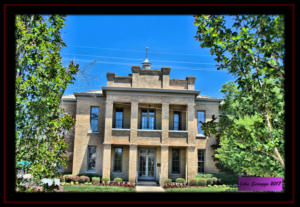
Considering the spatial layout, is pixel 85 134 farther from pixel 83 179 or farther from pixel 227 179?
pixel 227 179

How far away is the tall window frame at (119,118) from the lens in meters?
22.0

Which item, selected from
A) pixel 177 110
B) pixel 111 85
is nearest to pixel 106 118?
pixel 111 85

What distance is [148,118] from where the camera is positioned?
72.0 ft

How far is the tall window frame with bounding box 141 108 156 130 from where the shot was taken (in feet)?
71.7

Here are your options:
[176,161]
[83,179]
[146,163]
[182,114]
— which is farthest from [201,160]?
[83,179]

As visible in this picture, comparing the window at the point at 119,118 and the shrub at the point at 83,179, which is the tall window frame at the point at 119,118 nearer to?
the window at the point at 119,118

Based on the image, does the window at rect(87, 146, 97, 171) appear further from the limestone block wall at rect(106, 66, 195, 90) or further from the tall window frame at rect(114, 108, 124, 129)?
the limestone block wall at rect(106, 66, 195, 90)

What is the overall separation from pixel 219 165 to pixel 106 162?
31.1ft

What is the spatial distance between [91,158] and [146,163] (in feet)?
15.3

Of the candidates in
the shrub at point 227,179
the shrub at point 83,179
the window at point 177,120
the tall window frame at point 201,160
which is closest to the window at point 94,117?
the shrub at point 83,179
